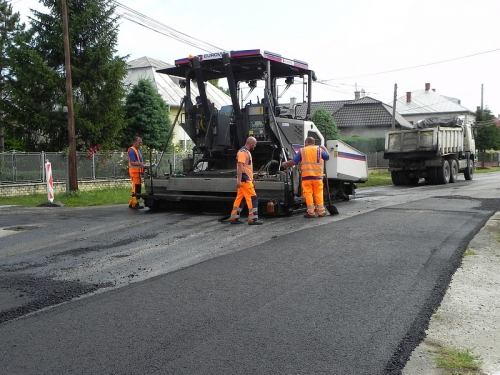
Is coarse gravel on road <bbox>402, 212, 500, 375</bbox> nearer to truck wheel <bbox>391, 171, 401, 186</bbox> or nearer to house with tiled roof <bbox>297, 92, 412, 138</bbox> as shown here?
truck wheel <bbox>391, 171, 401, 186</bbox>

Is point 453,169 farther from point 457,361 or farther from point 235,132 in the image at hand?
point 457,361

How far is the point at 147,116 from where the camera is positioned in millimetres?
28969

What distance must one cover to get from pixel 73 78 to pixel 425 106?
6121 cm

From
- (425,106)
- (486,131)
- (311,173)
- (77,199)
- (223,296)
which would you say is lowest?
(223,296)

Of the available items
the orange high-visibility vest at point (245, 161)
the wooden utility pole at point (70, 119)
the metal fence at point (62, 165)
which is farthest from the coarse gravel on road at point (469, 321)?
the wooden utility pole at point (70, 119)

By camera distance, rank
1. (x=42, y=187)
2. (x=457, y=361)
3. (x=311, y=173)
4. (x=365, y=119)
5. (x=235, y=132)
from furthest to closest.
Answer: (x=365, y=119) < (x=42, y=187) < (x=235, y=132) < (x=311, y=173) < (x=457, y=361)

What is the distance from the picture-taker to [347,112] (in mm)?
55469

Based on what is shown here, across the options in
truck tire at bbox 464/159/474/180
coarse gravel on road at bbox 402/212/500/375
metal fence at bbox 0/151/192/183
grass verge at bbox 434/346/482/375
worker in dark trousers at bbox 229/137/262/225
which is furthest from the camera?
truck tire at bbox 464/159/474/180

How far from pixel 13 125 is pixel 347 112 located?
3801 cm

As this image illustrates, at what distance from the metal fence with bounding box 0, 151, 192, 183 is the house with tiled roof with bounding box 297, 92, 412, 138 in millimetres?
32465

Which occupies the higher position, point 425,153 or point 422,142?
point 422,142

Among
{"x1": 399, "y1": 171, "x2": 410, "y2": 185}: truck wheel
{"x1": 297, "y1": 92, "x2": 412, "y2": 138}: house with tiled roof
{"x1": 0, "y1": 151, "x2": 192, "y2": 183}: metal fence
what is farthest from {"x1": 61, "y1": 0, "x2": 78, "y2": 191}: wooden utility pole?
{"x1": 297, "y1": 92, "x2": 412, "y2": 138}: house with tiled roof

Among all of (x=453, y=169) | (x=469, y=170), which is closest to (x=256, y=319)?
(x=453, y=169)

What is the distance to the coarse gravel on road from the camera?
3848mm
